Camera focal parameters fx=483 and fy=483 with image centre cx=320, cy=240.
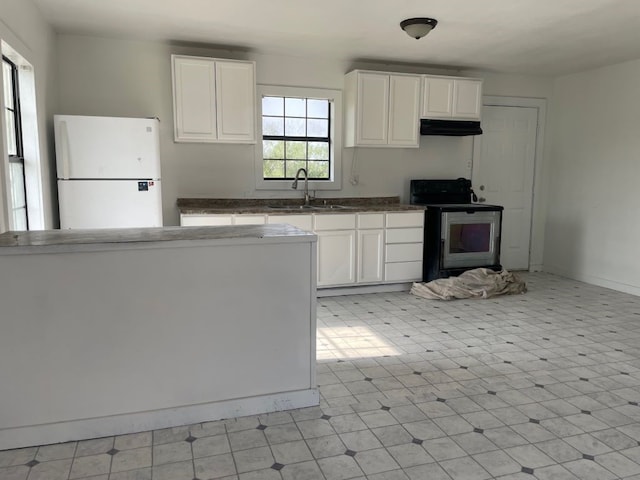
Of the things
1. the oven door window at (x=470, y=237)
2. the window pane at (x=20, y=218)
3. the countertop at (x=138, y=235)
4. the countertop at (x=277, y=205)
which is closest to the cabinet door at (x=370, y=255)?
the countertop at (x=277, y=205)

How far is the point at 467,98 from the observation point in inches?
207

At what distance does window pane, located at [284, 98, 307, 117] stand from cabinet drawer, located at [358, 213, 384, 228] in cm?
131

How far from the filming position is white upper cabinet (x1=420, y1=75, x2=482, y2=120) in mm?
5117

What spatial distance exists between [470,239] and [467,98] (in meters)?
1.53

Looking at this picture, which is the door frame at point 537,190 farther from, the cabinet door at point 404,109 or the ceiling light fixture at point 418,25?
the ceiling light fixture at point 418,25

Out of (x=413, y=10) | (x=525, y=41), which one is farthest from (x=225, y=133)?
(x=525, y=41)

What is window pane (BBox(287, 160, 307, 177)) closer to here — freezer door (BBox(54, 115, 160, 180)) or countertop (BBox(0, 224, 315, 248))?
freezer door (BBox(54, 115, 160, 180))

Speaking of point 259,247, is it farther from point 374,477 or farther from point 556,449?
point 556,449

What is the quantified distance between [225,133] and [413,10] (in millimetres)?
1995

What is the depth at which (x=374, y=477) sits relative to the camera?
1.96m

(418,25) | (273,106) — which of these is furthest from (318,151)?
(418,25)

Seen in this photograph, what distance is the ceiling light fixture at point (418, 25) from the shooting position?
12.1 ft

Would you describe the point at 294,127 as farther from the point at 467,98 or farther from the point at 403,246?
the point at 467,98

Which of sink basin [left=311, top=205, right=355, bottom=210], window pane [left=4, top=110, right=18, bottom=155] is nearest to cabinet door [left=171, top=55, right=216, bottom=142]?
sink basin [left=311, top=205, right=355, bottom=210]
